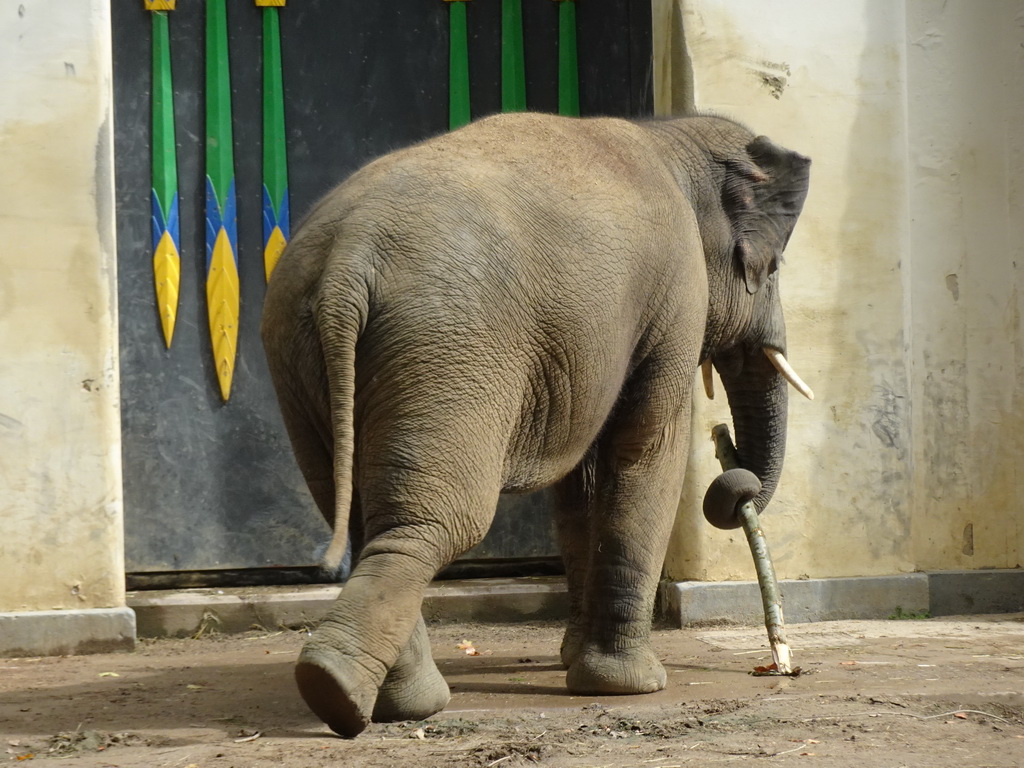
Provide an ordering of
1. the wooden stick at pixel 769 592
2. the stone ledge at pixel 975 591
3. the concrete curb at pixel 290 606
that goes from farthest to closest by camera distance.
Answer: the stone ledge at pixel 975 591 → the concrete curb at pixel 290 606 → the wooden stick at pixel 769 592

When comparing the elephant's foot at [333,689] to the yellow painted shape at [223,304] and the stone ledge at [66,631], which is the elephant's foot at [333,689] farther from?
the yellow painted shape at [223,304]

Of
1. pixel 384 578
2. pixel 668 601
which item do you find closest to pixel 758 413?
pixel 668 601

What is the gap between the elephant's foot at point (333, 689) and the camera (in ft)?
10.2

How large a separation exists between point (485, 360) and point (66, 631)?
2787 millimetres

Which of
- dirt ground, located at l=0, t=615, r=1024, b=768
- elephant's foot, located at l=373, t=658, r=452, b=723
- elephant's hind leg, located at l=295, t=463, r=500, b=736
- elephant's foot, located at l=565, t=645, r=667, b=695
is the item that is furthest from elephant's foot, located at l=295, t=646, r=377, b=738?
elephant's foot, located at l=565, t=645, r=667, b=695

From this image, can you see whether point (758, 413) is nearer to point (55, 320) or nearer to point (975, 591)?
point (975, 591)

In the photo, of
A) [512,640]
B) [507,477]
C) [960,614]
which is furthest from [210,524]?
[960,614]

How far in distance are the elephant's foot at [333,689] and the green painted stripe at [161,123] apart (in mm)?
3642

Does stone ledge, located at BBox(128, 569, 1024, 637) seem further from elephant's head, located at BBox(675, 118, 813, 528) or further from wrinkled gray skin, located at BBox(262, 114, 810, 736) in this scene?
wrinkled gray skin, located at BBox(262, 114, 810, 736)

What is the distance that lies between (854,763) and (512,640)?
256cm

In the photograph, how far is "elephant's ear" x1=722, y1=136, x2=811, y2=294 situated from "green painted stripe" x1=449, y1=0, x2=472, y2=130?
81.4 inches

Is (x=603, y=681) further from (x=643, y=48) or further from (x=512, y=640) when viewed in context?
(x=643, y=48)

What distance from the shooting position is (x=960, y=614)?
6086 millimetres

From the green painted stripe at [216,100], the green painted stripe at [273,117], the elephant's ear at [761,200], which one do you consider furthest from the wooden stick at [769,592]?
the green painted stripe at [216,100]
